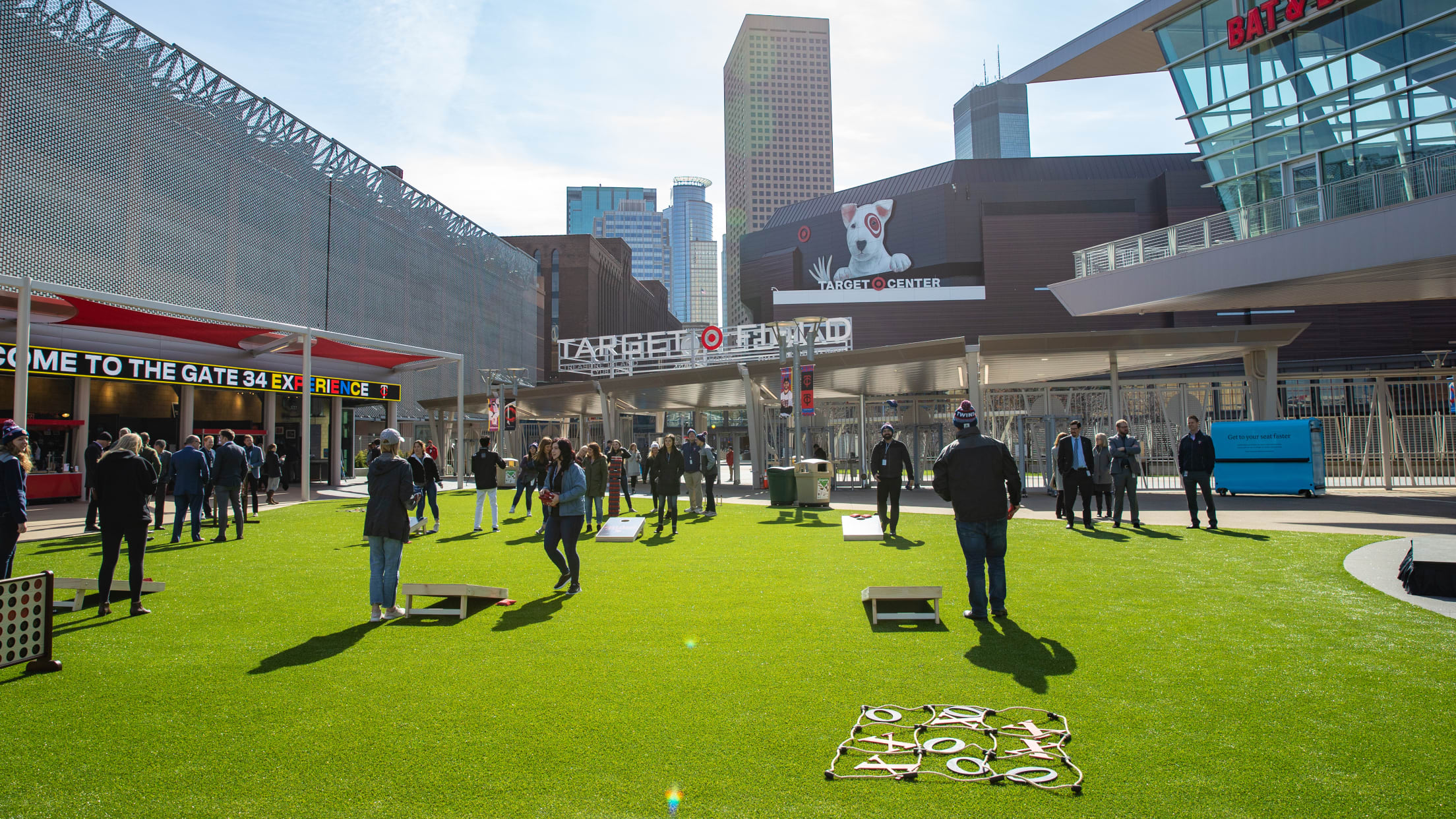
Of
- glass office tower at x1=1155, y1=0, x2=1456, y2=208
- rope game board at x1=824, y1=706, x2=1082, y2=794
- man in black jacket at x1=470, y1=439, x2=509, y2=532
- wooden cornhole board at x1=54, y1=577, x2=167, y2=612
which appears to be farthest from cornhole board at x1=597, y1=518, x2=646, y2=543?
glass office tower at x1=1155, y1=0, x2=1456, y2=208

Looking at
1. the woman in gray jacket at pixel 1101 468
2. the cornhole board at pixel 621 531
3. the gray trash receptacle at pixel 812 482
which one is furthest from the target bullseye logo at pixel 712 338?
the woman in gray jacket at pixel 1101 468

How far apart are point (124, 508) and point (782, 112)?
18455 cm

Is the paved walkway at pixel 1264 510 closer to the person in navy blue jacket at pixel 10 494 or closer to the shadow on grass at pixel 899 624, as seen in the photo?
the shadow on grass at pixel 899 624

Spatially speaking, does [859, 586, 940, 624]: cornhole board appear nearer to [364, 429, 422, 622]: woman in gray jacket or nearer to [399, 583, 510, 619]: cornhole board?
[399, 583, 510, 619]: cornhole board

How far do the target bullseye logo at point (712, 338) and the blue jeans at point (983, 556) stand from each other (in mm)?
26928

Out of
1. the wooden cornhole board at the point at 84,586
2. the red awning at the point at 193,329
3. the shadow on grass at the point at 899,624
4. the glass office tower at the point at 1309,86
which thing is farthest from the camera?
the red awning at the point at 193,329

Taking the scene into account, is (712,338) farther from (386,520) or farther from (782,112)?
(782,112)

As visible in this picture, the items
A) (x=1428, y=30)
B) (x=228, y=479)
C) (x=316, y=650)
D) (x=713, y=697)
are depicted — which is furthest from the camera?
(x=1428, y=30)

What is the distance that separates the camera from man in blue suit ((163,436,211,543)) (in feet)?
38.3

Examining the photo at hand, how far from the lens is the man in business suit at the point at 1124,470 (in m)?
11.8

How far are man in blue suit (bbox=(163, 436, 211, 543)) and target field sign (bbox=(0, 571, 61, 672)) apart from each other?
24.0 ft

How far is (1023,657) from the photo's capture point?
207 inches

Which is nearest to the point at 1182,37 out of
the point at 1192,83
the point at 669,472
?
the point at 1192,83

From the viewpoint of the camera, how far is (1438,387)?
2089cm
